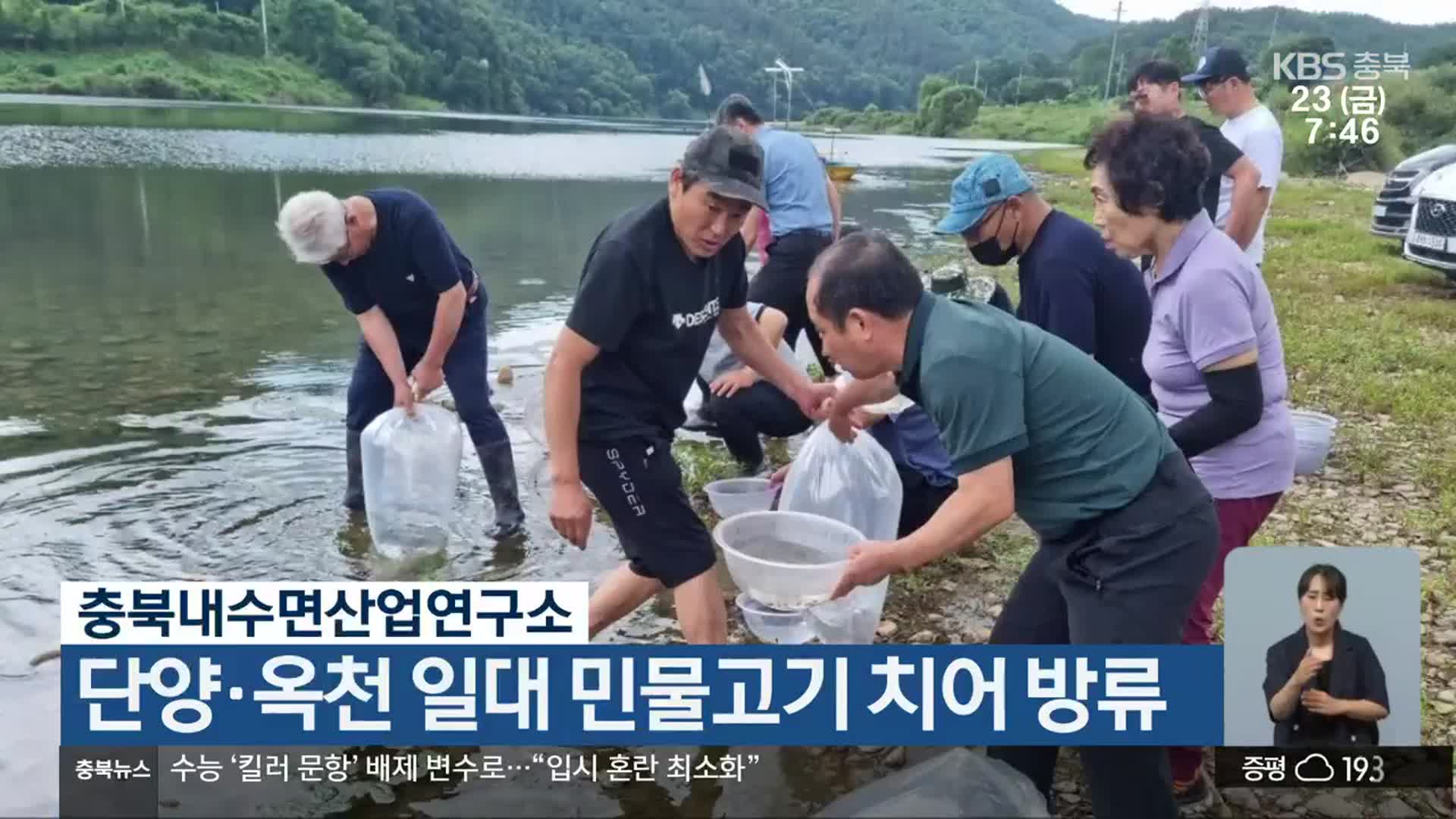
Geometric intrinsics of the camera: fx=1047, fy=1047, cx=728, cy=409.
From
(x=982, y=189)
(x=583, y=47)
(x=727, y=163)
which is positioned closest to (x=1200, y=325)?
(x=982, y=189)

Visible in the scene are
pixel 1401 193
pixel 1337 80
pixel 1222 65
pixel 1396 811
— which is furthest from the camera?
pixel 1337 80

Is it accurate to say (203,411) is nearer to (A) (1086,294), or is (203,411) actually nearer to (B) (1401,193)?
(A) (1086,294)

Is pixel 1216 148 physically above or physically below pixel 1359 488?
above

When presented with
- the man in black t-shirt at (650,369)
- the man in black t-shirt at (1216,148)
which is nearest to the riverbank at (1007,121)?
the man in black t-shirt at (1216,148)

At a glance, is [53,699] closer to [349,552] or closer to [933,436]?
[349,552]

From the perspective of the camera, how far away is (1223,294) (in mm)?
2424

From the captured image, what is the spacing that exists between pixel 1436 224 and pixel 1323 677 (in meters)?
8.89

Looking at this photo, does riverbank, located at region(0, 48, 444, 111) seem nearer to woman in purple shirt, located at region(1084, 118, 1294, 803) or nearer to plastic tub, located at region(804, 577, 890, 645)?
plastic tub, located at region(804, 577, 890, 645)

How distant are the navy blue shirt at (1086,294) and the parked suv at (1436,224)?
→ 827cm

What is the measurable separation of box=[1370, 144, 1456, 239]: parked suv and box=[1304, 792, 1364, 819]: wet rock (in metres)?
11.2

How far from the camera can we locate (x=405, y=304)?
4.48 metres

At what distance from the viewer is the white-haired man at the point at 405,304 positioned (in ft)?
13.6

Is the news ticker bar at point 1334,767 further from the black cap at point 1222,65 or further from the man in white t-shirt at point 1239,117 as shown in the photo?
the black cap at point 1222,65

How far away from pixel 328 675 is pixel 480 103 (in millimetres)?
Answer: 95096
